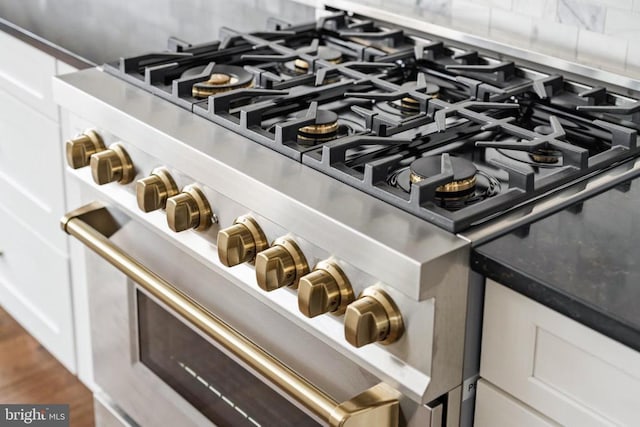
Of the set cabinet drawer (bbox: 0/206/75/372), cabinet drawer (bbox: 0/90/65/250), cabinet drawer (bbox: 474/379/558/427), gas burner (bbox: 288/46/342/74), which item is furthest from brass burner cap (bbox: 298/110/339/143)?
cabinet drawer (bbox: 0/206/75/372)

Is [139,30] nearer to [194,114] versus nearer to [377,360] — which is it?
[194,114]

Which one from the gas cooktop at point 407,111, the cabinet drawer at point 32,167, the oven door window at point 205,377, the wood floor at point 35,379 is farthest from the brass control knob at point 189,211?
the wood floor at point 35,379

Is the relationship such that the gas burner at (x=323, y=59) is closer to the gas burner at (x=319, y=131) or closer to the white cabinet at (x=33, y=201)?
the gas burner at (x=319, y=131)

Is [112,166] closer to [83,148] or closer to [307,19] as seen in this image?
[83,148]

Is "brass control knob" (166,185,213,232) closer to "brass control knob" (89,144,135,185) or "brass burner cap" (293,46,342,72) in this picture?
"brass control knob" (89,144,135,185)

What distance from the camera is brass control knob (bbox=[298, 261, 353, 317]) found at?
1.05 m

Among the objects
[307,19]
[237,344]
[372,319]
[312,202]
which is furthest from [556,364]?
[307,19]

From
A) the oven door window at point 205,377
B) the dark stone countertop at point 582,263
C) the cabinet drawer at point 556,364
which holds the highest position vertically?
the dark stone countertop at point 582,263

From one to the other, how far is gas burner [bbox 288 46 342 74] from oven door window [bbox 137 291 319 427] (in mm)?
437

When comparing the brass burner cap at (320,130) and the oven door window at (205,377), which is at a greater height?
the brass burner cap at (320,130)

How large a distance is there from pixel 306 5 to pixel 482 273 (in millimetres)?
1002

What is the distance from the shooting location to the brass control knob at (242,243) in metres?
1.16

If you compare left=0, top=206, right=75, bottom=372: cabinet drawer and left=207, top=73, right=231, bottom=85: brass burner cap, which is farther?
left=0, top=206, right=75, bottom=372: cabinet drawer

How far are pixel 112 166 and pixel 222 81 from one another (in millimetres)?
206
